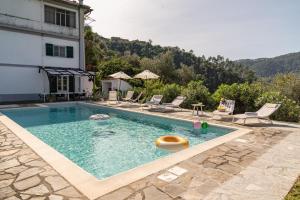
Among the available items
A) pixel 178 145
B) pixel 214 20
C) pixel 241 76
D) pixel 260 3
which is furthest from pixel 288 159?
pixel 241 76

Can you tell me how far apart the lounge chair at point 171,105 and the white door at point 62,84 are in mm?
12190

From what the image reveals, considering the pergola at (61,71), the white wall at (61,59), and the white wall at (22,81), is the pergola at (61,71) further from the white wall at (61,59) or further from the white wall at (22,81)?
the white wall at (22,81)

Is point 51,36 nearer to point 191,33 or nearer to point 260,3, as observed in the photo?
point 191,33

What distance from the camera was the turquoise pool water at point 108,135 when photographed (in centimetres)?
713

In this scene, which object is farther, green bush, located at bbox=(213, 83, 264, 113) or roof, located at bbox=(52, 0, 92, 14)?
roof, located at bbox=(52, 0, 92, 14)

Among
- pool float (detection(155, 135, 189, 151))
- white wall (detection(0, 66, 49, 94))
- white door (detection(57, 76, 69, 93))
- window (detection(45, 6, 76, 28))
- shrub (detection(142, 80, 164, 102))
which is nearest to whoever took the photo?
pool float (detection(155, 135, 189, 151))

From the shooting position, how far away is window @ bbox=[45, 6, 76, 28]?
22125 millimetres

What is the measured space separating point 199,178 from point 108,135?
20.0 ft

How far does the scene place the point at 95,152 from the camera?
788 centimetres

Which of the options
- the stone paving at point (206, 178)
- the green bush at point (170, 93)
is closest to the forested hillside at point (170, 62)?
the green bush at point (170, 93)

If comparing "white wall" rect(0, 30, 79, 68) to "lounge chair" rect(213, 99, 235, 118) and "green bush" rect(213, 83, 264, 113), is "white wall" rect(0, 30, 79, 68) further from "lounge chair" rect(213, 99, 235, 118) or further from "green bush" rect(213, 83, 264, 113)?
"lounge chair" rect(213, 99, 235, 118)

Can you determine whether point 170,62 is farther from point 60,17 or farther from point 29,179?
point 29,179

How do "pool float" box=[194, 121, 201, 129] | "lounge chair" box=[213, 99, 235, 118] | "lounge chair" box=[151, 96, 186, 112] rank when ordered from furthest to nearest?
"lounge chair" box=[151, 96, 186, 112] → "lounge chair" box=[213, 99, 235, 118] → "pool float" box=[194, 121, 201, 129]

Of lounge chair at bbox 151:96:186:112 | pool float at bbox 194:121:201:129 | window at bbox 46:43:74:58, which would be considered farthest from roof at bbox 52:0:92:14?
pool float at bbox 194:121:201:129
